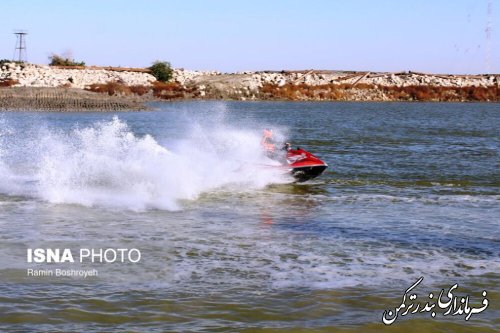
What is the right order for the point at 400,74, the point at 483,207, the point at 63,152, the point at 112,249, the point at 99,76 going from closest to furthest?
the point at 112,249 < the point at 483,207 < the point at 63,152 < the point at 99,76 < the point at 400,74

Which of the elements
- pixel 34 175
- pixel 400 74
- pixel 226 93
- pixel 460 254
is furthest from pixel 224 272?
pixel 400 74

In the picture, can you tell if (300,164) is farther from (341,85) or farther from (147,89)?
(341,85)

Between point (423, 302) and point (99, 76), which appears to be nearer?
point (423, 302)

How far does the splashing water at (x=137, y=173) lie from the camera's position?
59.1 ft

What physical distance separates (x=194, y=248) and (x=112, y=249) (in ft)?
4.58

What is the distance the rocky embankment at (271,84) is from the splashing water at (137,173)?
62241 mm

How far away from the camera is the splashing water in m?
18.0

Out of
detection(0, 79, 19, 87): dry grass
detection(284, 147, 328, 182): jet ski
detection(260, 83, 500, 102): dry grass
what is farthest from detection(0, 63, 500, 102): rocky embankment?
detection(284, 147, 328, 182): jet ski

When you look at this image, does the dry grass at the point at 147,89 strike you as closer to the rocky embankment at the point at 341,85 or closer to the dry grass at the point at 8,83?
the rocky embankment at the point at 341,85

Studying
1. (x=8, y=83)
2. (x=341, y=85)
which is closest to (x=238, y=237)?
(x=8, y=83)

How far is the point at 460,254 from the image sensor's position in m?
12.4

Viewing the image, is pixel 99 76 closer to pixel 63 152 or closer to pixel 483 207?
pixel 63 152

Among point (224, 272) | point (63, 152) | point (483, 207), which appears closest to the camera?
point (224, 272)

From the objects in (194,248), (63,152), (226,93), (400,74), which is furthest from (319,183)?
(400,74)
